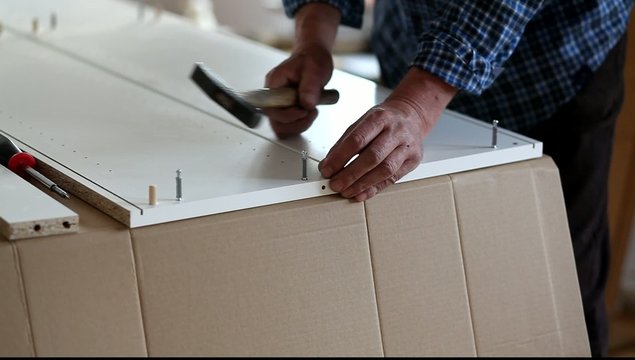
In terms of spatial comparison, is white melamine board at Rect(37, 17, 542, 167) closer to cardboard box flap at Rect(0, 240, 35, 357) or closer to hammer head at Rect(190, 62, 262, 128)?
hammer head at Rect(190, 62, 262, 128)

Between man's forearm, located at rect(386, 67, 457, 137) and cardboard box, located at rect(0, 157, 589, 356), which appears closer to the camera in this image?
cardboard box, located at rect(0, 157, 589, 356)

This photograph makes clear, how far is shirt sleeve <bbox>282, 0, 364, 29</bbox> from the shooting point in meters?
1.69

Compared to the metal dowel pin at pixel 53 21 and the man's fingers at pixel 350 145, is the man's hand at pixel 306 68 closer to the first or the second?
the man's fingers at pixel 350 145

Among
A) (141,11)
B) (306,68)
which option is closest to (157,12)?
(141,11)

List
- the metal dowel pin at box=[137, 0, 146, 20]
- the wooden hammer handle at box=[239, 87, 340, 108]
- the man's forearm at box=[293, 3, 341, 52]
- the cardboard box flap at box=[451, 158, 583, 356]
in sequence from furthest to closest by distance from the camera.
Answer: the metal dowel pin at box=[137, 0, 146, 20] → the man's forearm at box=[293, 3, 341, 52] → the wooden hammer handle at box=[239, 87, 340, 108] → the cardboard box flap at box=[451, 158, 583, 356]

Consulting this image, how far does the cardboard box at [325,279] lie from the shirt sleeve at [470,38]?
136 millimetres

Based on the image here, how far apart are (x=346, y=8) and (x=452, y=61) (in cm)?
46

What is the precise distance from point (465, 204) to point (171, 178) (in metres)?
0.37

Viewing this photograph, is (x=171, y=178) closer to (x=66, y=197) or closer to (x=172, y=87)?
(x=66, y=197)

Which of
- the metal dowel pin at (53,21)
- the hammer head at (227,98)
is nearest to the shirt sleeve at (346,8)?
the hammer head at (227,98)

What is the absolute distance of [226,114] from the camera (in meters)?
1.45

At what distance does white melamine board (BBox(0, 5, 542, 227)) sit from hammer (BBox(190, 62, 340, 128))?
37mm

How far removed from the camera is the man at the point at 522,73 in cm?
130

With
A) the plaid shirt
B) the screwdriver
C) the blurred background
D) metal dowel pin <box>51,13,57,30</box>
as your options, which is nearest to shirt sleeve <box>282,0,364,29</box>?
the plaid shirt
